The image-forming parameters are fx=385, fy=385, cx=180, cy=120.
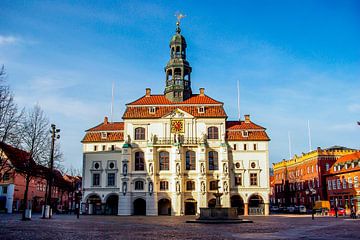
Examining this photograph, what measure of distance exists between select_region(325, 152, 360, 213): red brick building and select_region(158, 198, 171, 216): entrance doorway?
3183cm

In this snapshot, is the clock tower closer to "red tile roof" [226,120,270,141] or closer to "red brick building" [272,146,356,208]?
"red tile roof" [226,120,270,141]

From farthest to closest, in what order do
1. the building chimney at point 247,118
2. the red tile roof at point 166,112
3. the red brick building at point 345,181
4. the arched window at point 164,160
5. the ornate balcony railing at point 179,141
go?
the building chimney at point 247,118 → the red brick building at point 345,181 → the red tile roof at point 166,112 → the arched window at point 164,160 → the ornate balcony railing at point 179,141

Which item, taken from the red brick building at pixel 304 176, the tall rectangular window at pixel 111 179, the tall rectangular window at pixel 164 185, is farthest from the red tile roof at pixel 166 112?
the red brick building at pixel 304 176

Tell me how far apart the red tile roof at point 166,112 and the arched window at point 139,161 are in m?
6.09

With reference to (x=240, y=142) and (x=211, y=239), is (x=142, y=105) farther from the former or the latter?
(x=211, y=239)

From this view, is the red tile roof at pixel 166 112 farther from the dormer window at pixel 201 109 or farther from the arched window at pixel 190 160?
the arched window at pixel 190 160

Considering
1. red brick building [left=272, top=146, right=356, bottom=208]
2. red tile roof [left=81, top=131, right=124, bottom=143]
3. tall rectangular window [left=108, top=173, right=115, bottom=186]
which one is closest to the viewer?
tall rectangular window [left=108, top=173, right=115, bottom=186]

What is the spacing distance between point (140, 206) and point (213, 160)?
559 inches

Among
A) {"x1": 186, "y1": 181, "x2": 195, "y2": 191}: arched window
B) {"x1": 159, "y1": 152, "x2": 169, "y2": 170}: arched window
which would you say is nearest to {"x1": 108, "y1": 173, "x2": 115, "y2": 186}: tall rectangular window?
{"x1": 159, "y1": 152, "x2": 169, "y2": 170}: arched window

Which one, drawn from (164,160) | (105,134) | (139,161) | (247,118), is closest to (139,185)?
(139,161)

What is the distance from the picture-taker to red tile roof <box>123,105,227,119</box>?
6388 cm

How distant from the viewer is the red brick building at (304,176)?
255 ft

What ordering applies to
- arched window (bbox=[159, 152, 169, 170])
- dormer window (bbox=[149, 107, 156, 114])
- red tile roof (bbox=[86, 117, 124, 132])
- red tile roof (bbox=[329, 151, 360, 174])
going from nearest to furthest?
arched window (bbox=[159, 152, 169, 170])
dormer window (bbox=[149, 107, 156, 114])
red tile roof (bbox=[86, 117, 124, 132])
red tile roof (bbox=[329, 151, 360, 174])

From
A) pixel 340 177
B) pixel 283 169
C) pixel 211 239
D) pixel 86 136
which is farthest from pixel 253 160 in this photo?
pixel 211 239
